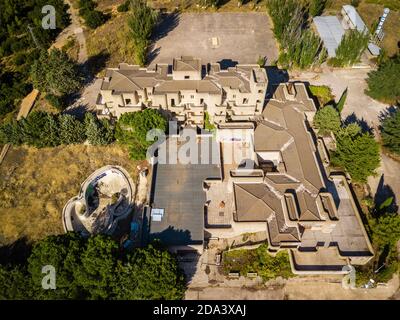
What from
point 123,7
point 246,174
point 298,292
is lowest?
point 298,292

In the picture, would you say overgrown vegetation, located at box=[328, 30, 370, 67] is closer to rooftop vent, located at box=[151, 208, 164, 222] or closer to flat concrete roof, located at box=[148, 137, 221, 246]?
flat concrete roof, located at box=[148, 137, 221, 246]

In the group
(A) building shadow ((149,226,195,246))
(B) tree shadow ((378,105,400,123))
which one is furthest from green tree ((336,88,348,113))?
(A) building shadow ((149,226,195,246))

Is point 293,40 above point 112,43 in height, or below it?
above

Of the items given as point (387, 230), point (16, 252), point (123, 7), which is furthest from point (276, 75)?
point (16, 252)

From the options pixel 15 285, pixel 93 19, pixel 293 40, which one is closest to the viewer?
pixel 15 285

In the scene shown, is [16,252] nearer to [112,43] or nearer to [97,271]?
[97,271]

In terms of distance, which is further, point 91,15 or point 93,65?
point 91,15

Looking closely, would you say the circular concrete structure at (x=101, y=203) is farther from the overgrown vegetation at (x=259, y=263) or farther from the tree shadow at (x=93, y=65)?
the tree shadow at (x=93, y=65)
